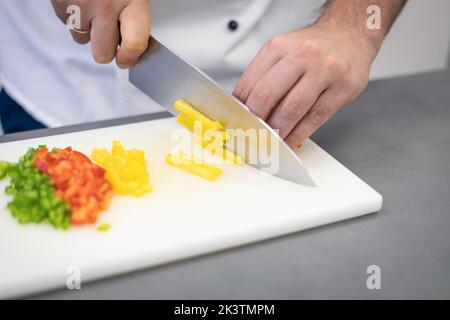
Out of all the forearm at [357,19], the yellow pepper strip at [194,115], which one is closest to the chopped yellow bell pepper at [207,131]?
the yellow pepper strip at [194,115]

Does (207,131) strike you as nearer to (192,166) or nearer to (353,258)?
(192,166)

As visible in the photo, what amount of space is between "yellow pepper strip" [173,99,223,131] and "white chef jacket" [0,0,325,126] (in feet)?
1.13

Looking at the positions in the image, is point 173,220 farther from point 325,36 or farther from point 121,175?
point 325,36

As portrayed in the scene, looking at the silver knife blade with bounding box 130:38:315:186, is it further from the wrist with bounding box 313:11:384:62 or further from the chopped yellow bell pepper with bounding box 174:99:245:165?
the wrist with bounding box 313:11:384:62

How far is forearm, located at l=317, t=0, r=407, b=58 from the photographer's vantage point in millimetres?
1290

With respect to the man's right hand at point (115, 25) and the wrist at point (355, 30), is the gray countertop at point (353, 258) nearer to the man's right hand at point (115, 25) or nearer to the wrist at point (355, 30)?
the wrist at point (355, 30)

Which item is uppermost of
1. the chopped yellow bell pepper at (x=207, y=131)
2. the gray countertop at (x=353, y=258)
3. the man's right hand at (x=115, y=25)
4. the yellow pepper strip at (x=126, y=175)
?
the man's right hand at (x=115, y=25)

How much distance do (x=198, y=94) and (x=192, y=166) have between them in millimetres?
180

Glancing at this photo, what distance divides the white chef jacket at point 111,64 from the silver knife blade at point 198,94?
0.27 metres

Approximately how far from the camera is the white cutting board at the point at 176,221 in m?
0.88

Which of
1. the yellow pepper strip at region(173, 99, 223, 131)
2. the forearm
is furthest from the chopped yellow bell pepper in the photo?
the forearm

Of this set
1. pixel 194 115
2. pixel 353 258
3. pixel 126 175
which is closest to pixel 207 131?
pixel 194 115

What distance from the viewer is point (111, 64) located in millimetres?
1552
